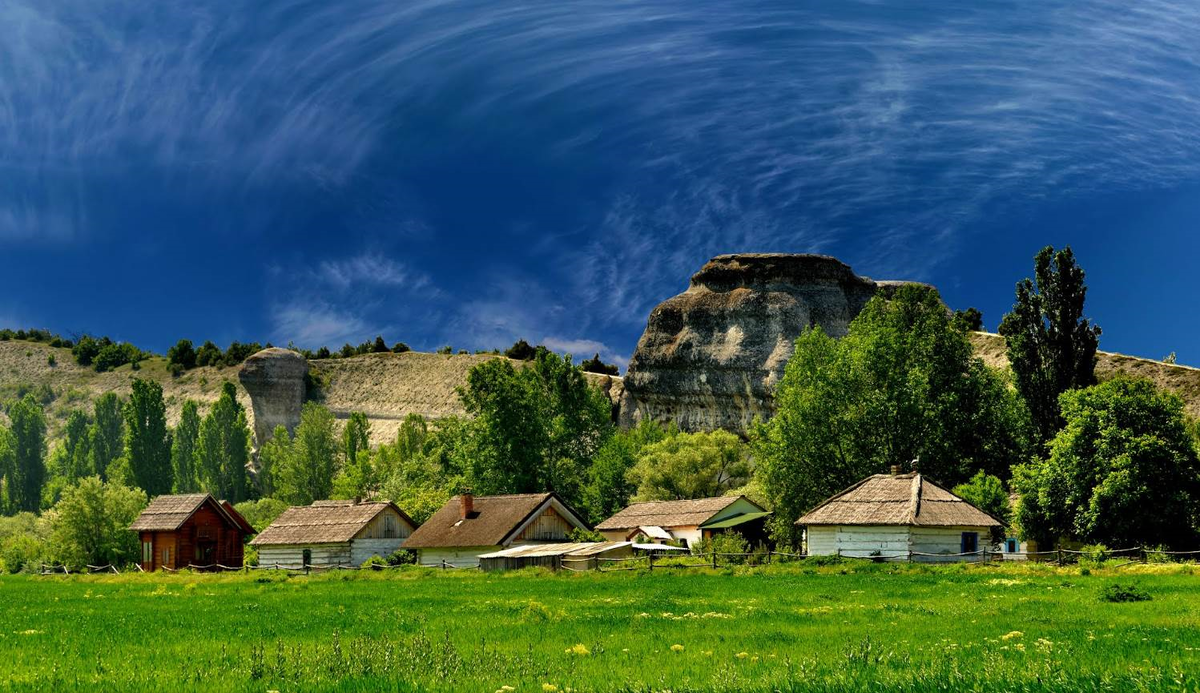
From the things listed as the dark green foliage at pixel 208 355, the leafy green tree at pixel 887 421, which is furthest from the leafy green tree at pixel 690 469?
the dark green foliage at pixel 208 355

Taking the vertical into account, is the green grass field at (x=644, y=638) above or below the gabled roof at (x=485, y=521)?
above

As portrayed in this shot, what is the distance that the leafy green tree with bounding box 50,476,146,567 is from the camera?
63625 millimetres

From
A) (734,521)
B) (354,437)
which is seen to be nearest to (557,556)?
(734,521)

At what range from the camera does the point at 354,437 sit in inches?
4331

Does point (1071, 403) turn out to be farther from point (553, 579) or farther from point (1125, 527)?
point (553, 579)

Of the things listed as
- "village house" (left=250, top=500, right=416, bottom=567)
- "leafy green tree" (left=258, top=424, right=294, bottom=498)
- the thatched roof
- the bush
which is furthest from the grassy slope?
"leafy green tree" (left=258, top=424, right=294, bottom=498)

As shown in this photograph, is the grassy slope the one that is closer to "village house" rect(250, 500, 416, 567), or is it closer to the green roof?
the green roof

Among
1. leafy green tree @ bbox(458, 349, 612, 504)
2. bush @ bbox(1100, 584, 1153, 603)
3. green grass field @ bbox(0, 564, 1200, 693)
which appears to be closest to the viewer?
green grass field @ bbox(0, 564, 1200, 693)

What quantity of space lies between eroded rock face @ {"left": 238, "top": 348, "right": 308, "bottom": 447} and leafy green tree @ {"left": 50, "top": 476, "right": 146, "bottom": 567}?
62.8m

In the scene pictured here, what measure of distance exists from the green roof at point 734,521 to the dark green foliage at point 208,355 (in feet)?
367

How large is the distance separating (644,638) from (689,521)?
4404 cm

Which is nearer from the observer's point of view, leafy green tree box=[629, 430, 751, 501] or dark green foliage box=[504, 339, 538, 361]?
leafy green tree box=[629, 430, 751, 501]

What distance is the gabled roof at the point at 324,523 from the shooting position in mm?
61844

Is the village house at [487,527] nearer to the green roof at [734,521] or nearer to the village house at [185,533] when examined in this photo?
the green roof at [734,521]
